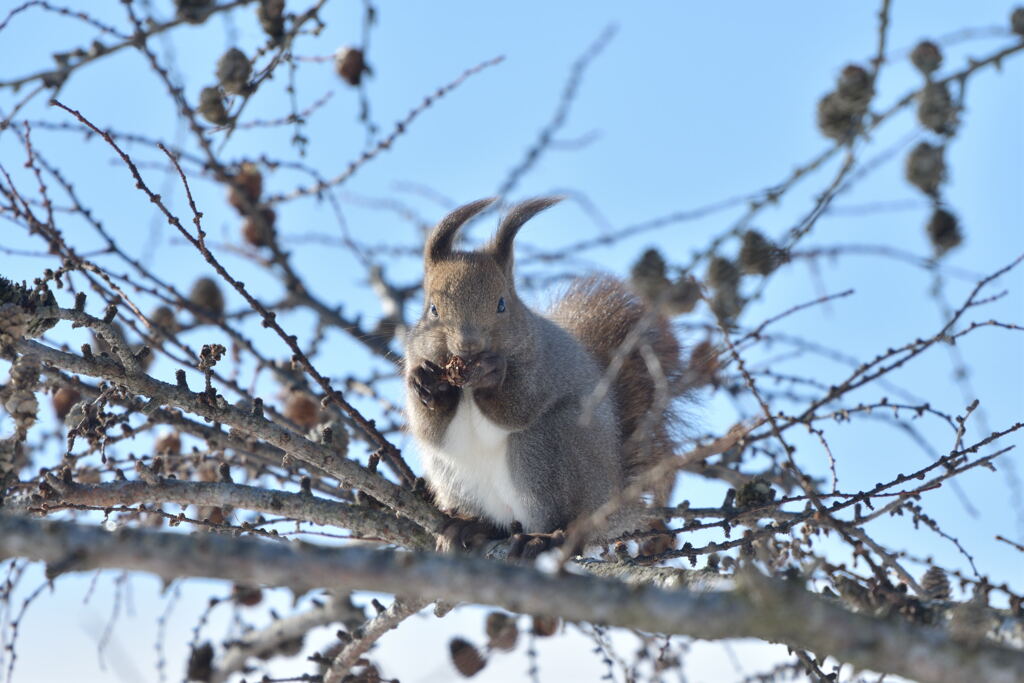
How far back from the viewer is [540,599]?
1.69m

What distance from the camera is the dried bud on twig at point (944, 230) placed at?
2561 mm

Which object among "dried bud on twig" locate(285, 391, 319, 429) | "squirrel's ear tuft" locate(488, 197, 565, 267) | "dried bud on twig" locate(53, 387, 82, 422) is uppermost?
"squirrel's ear tuft" locate(488, 197, 565, 267)

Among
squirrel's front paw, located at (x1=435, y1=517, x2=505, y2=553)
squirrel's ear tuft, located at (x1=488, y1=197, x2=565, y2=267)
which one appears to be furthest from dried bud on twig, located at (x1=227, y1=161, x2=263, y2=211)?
squirrel's front paw, located at (x1=435, y1=517, x2=505, y2=553)

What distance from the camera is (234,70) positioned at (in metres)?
3.16

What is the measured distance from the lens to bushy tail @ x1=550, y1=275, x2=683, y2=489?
4086 mm

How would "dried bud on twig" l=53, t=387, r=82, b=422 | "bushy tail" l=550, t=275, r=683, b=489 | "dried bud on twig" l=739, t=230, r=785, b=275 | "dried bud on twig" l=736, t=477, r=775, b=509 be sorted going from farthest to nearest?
"dried bud on twig" l=53, t=387, r=82, b=422, "bushy tail" l=550, t=275, r=683, b=489, "dried bud on twig" l=736, t=477, r=775, b=509, "dried bud on twig" l=739, t=230, r=785, b=275

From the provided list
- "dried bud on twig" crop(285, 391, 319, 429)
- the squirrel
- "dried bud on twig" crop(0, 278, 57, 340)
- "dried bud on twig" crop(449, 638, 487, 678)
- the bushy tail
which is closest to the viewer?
"dried bud on twig" crop(0, 278, 57, 340)

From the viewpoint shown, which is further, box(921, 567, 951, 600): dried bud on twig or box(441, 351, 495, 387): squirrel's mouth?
box(441, 351, 495, 387): squirrel's mouth

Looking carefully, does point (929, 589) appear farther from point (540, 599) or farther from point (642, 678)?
point (540, 599)

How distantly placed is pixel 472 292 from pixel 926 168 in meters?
1.99

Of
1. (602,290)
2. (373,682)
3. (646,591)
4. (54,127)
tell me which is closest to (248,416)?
(373,682)

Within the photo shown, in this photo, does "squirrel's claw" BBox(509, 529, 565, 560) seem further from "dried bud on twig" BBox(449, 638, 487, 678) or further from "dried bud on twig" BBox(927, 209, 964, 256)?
"dried bud on twig" BBox(927, 209, 964, 256)

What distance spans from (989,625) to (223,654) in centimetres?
358

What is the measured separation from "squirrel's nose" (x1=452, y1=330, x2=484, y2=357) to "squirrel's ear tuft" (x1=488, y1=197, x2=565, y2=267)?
0.55 meters
